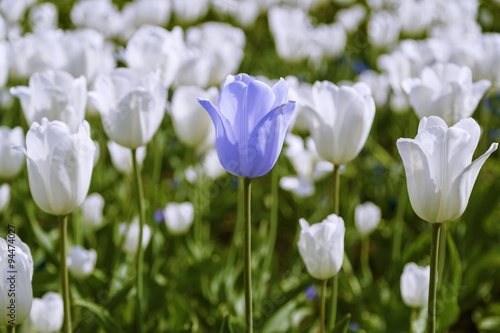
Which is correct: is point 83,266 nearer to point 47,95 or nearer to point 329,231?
point 47,95

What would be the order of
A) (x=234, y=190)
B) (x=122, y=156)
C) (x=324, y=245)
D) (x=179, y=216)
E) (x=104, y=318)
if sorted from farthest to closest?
(x=234, y=190)
(x=122, y=156)
(x=179, y=216)
(x=104, y=318)
(x=324, y=245)

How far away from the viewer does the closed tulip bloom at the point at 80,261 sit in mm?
1965

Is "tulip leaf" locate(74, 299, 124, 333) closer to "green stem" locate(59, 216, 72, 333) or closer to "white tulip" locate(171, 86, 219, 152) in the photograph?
"green stem" locate(59, 216, 72, 333)

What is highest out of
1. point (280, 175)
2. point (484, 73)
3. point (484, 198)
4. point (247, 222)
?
point (247, 222)

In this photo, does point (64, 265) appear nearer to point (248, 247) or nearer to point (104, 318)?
point (104, 318)

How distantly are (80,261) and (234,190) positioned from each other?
1193mm

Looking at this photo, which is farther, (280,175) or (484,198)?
(280,175)

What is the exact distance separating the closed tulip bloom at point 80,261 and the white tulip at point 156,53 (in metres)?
0.62

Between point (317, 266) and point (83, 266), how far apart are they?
2.82 ft

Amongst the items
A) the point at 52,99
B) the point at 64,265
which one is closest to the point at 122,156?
the point at 52,99

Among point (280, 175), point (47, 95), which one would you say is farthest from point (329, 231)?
point (280, 175)

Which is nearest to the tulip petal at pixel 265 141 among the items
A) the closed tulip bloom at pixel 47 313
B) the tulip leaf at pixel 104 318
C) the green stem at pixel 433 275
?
the green stem at pixel 433 275

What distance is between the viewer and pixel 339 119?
1.61 m

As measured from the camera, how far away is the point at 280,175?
3.21 m
